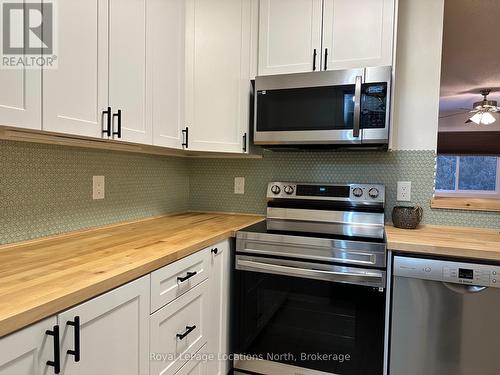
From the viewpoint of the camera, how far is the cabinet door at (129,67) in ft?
4.54

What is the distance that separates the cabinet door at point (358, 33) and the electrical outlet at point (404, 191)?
28.2 inches

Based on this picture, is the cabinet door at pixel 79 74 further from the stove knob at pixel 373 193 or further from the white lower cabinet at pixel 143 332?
the stove knob at pixel 373 193

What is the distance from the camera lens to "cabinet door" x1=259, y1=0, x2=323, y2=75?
75.3 inches

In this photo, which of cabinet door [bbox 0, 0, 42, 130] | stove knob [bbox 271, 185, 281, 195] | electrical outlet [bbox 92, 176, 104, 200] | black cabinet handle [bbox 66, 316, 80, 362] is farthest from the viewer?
stove knob [bbox 271, 185, 281, 195]

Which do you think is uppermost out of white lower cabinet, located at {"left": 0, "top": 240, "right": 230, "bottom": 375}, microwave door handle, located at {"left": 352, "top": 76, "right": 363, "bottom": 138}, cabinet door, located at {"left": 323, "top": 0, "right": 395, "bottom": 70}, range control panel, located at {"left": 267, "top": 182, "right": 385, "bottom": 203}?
cabinet door, located at {"left": 323, "top": 0, "right": 395, "bottom": 70}

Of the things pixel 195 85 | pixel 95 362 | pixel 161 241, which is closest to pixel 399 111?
pixel 195 85

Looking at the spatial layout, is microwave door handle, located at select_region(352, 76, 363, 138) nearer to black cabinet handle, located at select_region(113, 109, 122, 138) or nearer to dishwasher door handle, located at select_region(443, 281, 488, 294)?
dishwasher door handle, located at select_region(443, 281, 488, 294)

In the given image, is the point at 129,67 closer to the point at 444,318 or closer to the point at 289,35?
the point at 289,35

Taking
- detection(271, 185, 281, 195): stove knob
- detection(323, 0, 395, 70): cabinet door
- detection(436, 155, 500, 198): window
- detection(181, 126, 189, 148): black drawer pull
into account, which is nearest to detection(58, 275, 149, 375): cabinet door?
detection(181, 126, 189, 148): black drawer pull

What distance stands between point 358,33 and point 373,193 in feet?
3.01

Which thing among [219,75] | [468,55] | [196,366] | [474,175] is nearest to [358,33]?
[219,75]

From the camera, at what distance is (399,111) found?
203 centimetres

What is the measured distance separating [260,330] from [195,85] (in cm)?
143

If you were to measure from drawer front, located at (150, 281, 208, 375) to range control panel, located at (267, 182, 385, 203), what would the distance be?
2.93ft
